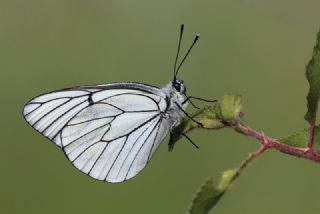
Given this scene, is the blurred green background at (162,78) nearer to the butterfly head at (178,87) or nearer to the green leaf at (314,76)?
the butterfly head at (178,87)

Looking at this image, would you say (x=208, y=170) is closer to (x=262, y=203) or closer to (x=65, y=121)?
(x=262, y=203)

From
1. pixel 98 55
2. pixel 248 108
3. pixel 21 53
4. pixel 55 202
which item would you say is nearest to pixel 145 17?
pixel 98 55

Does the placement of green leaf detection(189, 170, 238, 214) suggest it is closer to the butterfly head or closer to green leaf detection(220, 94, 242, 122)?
green leaf detection(220, 94, 242, 122)

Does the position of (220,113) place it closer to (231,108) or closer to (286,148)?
(231,108)

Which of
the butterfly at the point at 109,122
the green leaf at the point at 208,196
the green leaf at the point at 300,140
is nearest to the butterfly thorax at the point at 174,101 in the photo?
the butterfly at the point at 109,122

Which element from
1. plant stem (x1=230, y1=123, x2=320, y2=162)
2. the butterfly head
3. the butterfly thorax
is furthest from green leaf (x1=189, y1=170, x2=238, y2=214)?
the butterfly head

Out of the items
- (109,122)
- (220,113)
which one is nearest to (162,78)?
(109,122)
